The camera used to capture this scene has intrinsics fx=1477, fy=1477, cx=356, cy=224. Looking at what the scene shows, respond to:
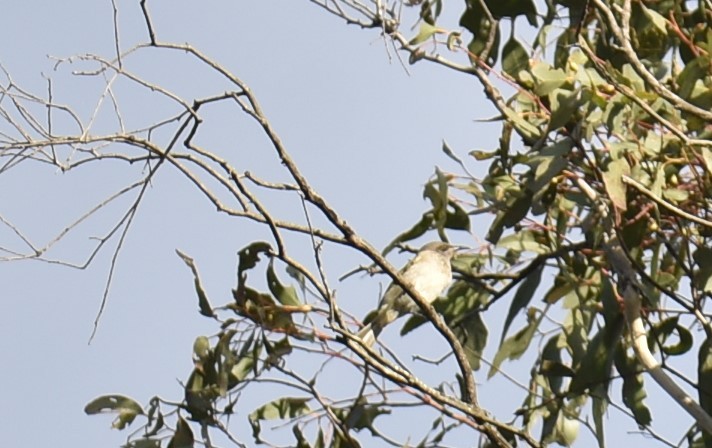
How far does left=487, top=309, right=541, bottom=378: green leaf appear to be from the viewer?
12.0 feet

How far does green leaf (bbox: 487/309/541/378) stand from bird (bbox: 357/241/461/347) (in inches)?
9.0

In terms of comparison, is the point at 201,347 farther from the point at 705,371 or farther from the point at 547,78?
the point at 705,371

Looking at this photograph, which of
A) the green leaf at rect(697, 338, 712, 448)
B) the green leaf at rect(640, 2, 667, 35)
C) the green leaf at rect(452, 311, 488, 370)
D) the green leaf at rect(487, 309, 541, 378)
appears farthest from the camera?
the green leaf at rect(452, 311, 488, 370)

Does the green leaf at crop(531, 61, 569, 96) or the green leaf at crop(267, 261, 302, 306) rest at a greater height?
the green leaf at crop(531, 61, 569, 96)

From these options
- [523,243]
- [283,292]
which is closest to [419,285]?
[523,243]

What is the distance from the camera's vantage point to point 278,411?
3486 mm

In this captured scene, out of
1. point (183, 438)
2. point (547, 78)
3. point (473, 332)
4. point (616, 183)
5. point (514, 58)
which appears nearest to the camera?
point (616, 183)

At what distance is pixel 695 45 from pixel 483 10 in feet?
1.89

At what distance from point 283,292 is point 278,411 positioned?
0.42 meters

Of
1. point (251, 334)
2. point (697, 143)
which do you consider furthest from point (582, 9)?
point (251, 334)

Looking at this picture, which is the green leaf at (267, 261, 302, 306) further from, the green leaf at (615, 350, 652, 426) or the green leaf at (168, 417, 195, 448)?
the green leaf at (615, 350, 652, 426)

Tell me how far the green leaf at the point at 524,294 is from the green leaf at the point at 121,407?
2.96 feet

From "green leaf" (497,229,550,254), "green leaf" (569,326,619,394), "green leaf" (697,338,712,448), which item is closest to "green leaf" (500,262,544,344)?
"green leaf" (497,229,550,254)

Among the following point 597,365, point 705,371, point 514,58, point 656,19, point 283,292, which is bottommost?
point 705,371
